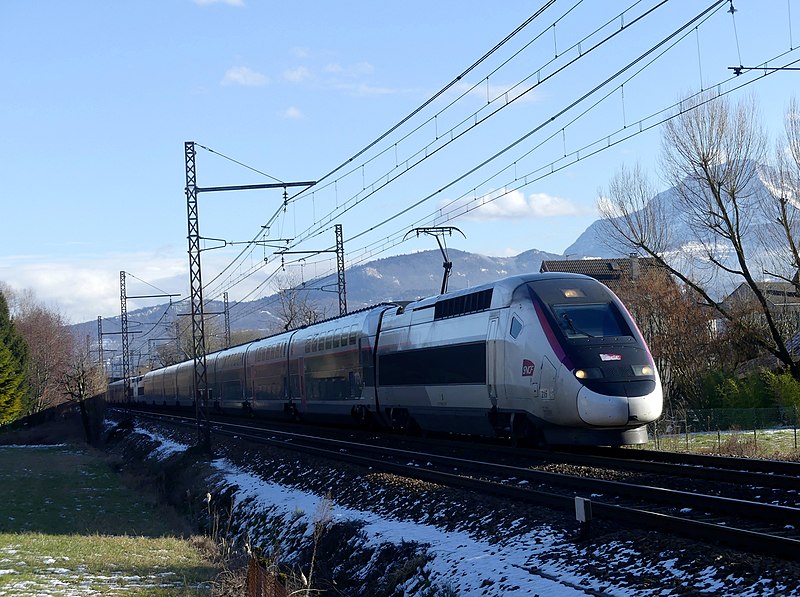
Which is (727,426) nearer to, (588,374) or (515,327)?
(515,327)

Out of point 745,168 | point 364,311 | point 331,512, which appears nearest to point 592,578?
point 331,512

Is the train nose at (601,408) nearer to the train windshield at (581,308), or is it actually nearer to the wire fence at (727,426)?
the train windshield at (581,308)

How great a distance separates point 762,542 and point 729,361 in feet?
121

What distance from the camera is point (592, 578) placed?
948cm

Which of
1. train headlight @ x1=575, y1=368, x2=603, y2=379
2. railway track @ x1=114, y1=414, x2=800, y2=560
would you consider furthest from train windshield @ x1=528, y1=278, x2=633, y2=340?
railway track @ x1=114, y1=414, x2=800, y2=560

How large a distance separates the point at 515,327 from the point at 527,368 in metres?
1.08

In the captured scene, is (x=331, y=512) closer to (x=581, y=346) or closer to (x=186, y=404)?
(x=581, y=346)

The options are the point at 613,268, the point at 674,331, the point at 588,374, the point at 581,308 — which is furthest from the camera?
the point at 613,268

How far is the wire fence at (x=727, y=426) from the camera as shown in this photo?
28.3 metres

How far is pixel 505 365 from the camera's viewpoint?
65.7ft

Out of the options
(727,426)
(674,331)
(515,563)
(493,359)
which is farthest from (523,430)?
(674,331)

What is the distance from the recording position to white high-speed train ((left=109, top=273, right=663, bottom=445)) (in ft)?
59.1

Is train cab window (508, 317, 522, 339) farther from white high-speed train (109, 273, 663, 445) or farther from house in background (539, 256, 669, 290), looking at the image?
house in background (539, 256, 669, 290)

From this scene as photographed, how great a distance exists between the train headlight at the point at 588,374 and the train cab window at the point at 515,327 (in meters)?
2.09
